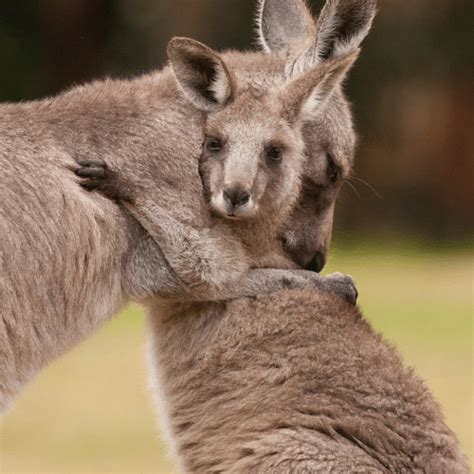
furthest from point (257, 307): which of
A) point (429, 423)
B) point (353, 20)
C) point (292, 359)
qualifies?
point (353, 20)

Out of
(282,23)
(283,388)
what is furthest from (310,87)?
(283,388)

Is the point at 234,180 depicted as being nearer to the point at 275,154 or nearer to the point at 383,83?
the point at 275,154

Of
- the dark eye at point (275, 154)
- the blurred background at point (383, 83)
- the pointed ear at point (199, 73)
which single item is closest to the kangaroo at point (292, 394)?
the dark eye at point (275, 154)

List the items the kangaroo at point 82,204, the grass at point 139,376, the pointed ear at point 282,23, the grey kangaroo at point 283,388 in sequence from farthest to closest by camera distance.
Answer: the grass at point 139,376 < the pointed ear at point 282,23 < the grey kangaroo at point 283,388 < the kangaroo at point 82,204

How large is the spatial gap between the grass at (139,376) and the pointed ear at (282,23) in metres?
2.05

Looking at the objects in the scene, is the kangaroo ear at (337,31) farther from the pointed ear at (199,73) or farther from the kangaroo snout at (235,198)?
the kangaroo snout at (235,198)

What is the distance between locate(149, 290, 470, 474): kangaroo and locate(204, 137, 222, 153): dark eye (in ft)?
2.87

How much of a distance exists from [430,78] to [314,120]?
18.5 metres

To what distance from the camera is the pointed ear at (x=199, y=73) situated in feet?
24.0

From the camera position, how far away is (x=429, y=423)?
7.34 metres

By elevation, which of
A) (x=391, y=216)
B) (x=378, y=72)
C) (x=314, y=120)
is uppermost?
(x=378, y=72)

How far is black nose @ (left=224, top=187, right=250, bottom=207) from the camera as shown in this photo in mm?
7016

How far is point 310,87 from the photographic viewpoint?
7.43 m

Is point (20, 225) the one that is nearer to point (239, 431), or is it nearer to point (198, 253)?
point (198, 253)
